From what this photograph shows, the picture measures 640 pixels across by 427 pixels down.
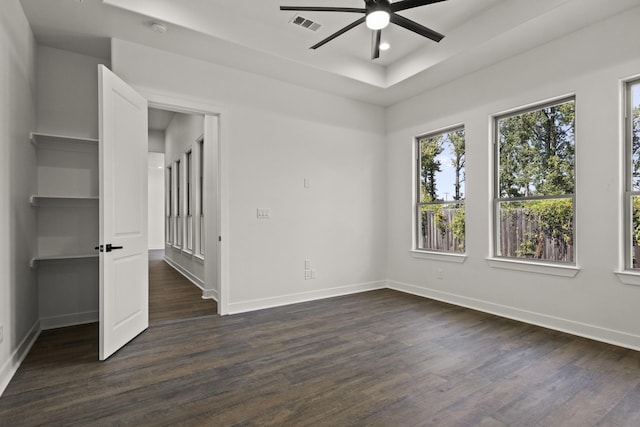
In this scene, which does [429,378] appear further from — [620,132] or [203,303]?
[203,303]

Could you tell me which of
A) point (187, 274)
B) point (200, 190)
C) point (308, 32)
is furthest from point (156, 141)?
point (308, 32)

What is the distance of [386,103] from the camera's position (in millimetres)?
5164

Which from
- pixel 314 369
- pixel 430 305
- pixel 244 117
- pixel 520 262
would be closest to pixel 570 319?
pixel 520 262

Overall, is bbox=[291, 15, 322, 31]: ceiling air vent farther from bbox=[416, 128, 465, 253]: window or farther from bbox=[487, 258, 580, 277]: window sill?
bbox=[487, 258, 580, 277]: window sill

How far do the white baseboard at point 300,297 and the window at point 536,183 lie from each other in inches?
74.7

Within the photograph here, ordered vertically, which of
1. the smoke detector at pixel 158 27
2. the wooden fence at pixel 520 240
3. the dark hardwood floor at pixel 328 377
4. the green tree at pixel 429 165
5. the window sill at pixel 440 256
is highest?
the smoke detector at pixel 158 27

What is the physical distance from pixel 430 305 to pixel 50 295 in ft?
13.9

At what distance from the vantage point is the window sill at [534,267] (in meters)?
3.23

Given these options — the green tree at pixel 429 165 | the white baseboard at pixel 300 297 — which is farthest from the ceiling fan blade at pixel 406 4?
the white baseboard at pixel 300 297

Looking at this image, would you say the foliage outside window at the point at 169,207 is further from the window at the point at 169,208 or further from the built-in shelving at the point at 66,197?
the built-in shelving at the point at 66,197

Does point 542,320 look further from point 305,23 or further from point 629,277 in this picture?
point 305,23

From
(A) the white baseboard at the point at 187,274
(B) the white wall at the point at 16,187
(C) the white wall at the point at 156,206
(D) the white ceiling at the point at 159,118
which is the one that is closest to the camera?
(B) the white wall at the point at 16,187

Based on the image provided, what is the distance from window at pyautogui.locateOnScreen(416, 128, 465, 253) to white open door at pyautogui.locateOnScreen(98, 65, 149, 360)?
3.58m

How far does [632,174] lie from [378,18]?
258 centimetres
